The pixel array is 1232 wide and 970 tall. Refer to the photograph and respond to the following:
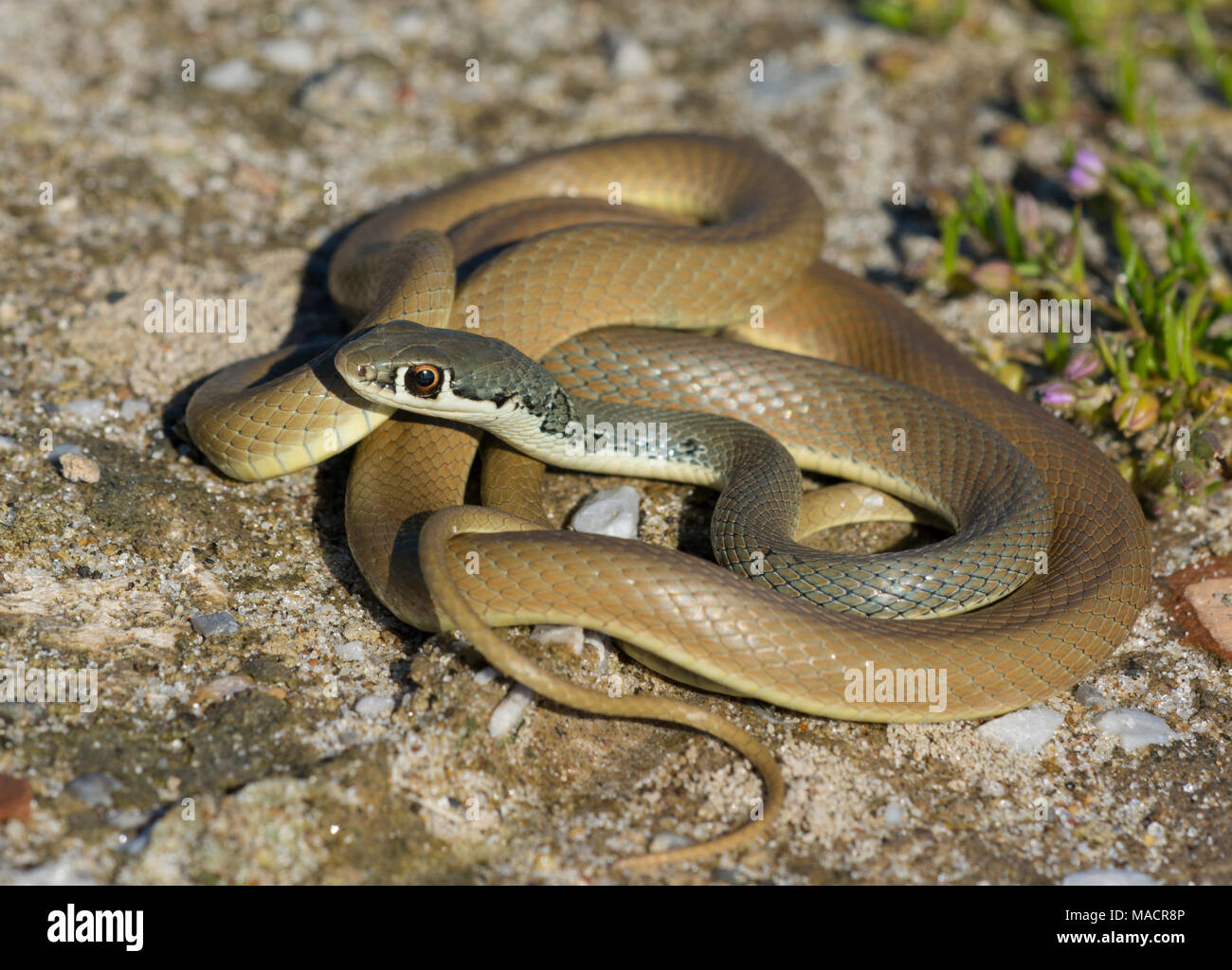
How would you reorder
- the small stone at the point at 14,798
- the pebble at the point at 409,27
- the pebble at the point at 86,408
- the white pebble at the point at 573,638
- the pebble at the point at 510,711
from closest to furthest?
the small stone at the point at 14,798 → the pebble at the point at 510,711 → the white pebble at the point at 573,638 → the pebble at the point at 86,408 → the pebble at the point at 409,27

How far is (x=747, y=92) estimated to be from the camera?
9.96 metres

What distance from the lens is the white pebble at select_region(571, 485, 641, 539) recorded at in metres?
5.97

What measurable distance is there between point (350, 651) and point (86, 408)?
2.58 m

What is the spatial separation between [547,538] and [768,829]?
1604 millimetres

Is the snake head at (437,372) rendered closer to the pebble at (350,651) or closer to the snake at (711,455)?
the snake at (711,455)

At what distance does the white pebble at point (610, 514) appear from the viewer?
597 centimetres

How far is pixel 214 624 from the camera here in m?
5.18

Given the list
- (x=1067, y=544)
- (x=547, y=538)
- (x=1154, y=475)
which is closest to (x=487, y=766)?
(x=547, y=538)

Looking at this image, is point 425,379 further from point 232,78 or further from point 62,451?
point 232,78

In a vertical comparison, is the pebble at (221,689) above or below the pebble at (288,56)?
below

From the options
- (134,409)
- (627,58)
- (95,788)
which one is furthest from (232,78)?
(95,788)

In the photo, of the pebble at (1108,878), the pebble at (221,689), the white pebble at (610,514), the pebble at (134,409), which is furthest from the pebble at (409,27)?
the pebble at (1108,878)

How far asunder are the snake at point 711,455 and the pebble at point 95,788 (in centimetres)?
141

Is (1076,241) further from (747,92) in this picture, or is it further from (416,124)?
(416,124)
